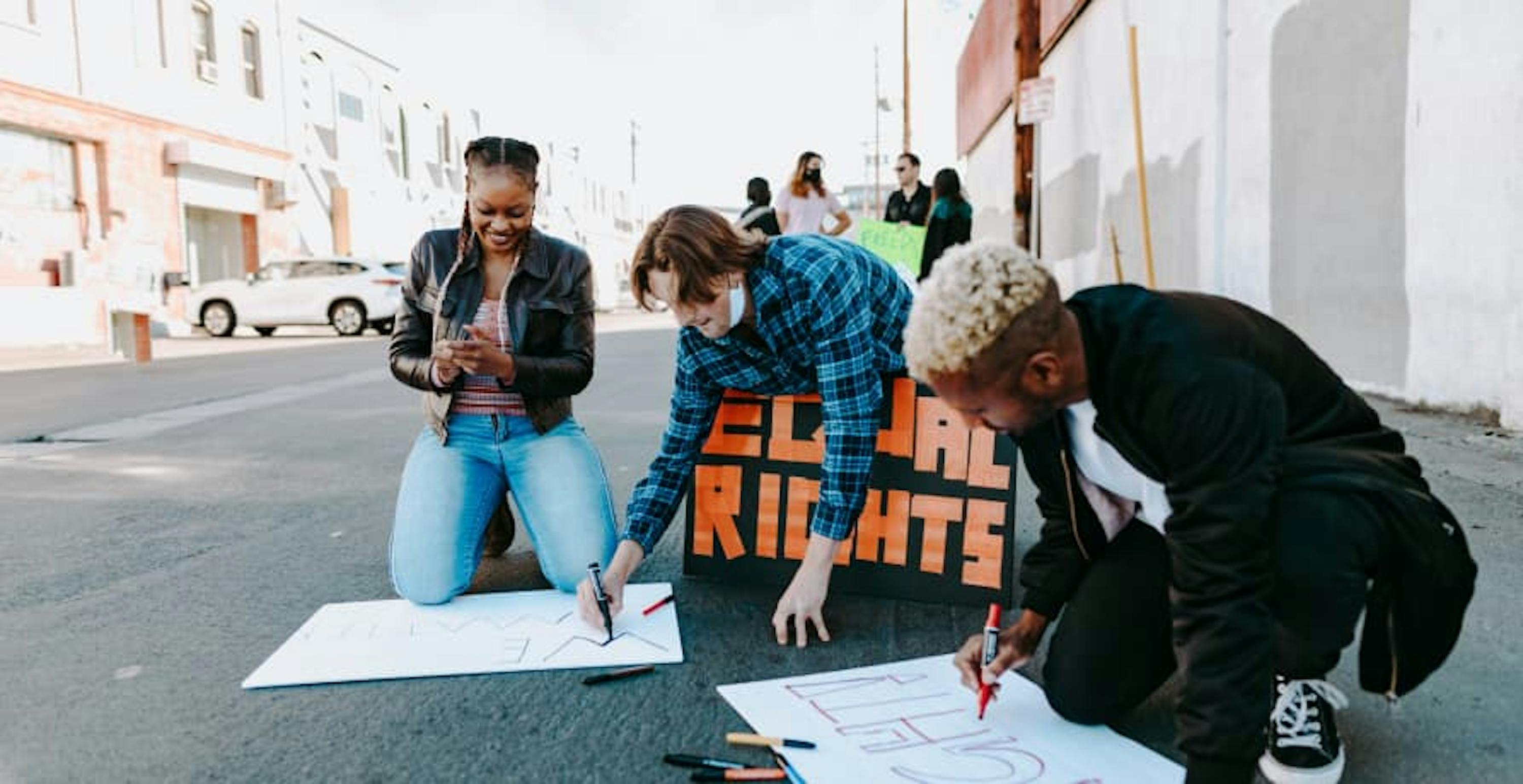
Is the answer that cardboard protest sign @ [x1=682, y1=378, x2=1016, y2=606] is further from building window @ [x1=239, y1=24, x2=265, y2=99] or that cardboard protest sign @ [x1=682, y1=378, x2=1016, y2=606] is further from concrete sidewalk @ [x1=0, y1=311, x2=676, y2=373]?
building window @ [x1=239, y1=24, x2=265, y2=99]

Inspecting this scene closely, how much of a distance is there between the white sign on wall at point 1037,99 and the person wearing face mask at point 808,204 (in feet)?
10.1

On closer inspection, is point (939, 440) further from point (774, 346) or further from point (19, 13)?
point (19, 13)

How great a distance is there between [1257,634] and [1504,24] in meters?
4.92

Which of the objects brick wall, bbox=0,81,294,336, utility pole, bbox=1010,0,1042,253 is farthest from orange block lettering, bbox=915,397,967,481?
brick wall, bbox=0,81,294,336

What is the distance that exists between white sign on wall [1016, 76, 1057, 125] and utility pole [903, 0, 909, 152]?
23551 millimetres

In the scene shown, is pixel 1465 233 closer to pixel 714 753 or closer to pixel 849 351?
pixel 849 351

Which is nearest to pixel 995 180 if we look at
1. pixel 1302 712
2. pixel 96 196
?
pixel 96 196

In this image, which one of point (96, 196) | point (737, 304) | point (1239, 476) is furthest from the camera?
point (96, 196)

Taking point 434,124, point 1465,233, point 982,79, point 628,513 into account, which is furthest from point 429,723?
point 434,124

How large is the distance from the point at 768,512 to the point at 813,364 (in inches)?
19.6

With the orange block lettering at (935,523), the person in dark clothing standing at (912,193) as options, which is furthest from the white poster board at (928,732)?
the person in dark clothing standing at (912,193)

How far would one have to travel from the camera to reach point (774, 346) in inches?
108

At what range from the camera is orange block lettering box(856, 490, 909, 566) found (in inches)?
115

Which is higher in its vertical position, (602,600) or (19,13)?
(19,13)
